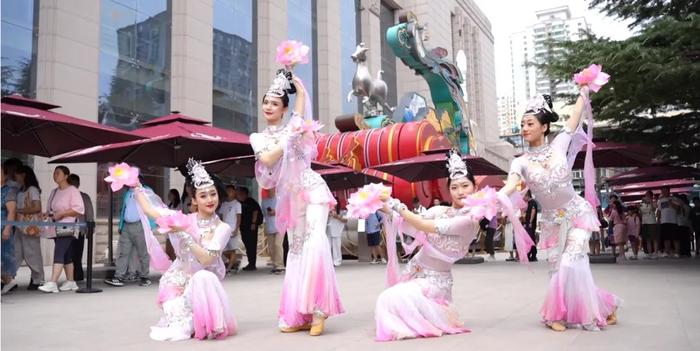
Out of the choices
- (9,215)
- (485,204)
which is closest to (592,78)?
(485,204)

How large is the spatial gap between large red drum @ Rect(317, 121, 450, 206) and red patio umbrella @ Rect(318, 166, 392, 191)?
152cm

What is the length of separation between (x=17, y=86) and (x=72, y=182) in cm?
474

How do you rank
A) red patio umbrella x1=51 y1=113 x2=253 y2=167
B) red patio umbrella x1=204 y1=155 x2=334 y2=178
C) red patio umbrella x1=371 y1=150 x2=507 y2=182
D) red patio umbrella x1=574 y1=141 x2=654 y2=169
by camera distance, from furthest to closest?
red patio umbrella x1=371 y1=150 x2=507 y2=182 < red patio umbrella x1=574 y1=141 x2=654 y2=169 < red patio umbrella x1=204 y1=155 x2=334 y2=178 < red patio umbrella x1=51 y1=113 x2=253 y2=167

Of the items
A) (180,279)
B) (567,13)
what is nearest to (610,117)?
(180,279)

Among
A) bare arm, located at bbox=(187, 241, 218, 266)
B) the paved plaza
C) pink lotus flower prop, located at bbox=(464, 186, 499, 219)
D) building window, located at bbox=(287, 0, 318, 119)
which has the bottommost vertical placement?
the paved plaza

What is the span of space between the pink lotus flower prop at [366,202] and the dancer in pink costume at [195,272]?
3.65 feet

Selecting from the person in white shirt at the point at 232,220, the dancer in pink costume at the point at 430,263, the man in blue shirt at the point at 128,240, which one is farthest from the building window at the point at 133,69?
the dancer in pink costume at the point at 430,263

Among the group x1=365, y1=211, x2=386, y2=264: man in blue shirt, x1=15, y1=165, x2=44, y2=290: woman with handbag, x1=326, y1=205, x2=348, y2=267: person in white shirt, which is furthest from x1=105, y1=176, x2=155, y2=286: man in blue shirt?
x1=365, y1=211, x2=386, y2=264: man in blue shirt

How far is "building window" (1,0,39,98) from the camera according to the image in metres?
10.6

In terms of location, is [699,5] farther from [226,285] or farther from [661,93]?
[226,285]

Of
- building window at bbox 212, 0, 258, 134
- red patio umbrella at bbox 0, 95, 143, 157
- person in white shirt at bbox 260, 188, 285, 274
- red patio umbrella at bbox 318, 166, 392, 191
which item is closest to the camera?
red patio umbrella at bbox 0, 95, 143, 157

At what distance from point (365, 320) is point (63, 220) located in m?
4.40

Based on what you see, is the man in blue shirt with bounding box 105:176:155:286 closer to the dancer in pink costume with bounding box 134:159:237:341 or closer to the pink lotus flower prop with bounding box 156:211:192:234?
the dancer in pink costume with bounding box 134:159:237:341

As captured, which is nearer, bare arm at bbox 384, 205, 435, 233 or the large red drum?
bare arm at bbox 384, 205, 435, 233
